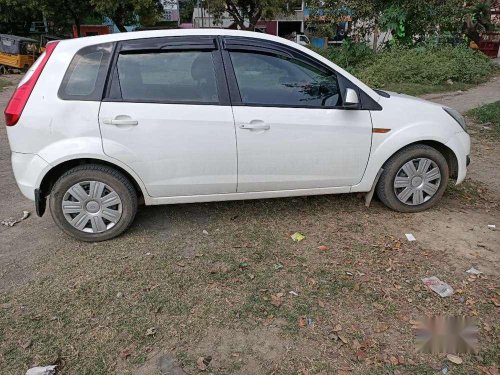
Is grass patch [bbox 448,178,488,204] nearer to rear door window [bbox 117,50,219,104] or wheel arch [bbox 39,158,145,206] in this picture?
rear door window [bbox 117,50,219,104]

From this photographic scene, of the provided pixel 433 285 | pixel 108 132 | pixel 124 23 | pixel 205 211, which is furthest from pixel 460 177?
pixel 124 23

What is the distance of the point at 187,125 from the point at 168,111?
0.19 m

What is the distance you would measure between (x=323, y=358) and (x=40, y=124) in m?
2.69

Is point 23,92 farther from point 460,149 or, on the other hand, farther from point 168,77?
point 460,149

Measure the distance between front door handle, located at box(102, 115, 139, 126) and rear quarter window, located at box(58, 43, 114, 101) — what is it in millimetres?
192

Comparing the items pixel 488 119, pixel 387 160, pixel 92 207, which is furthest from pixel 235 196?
pixel 488 119

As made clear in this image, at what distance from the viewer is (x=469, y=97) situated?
10789 millimetres

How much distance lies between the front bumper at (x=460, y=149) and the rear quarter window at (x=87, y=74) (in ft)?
10.4

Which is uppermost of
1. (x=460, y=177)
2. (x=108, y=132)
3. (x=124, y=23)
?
(x=124, y=23)

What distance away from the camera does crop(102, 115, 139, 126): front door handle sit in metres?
3.35

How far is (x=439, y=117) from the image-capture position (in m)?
4.00

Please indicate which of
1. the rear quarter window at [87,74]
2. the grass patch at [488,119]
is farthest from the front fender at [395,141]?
the grass patch at [488,119]

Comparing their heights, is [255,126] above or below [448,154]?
above

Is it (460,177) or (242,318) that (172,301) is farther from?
(460,177)
